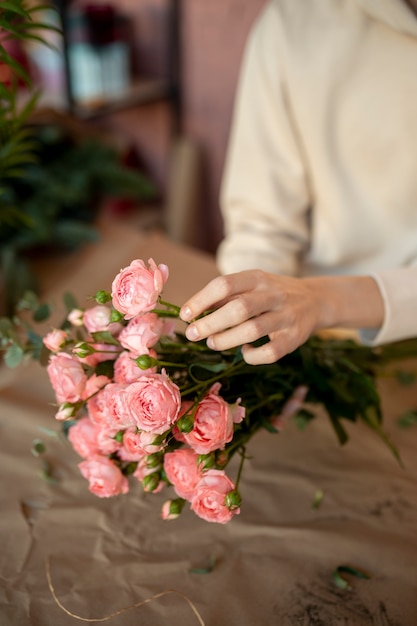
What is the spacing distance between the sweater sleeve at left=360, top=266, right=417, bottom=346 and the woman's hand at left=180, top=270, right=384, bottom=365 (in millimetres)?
94

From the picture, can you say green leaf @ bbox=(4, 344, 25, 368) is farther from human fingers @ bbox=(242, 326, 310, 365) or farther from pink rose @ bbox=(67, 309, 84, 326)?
human fingers @ bbox=(242, 326, 310, 365)

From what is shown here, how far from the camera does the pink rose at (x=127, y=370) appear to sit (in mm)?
522

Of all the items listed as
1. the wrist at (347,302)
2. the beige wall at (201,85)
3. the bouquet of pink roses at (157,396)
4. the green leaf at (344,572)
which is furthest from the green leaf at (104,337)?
the beige wall at (201,85)

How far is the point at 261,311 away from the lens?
0.54 m

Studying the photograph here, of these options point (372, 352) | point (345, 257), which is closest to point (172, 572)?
point (372, 352)

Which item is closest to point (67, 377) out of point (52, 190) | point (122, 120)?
point (52, 190)

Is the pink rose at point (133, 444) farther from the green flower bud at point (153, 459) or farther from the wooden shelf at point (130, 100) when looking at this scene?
the wooden shelf at point (130, 100)

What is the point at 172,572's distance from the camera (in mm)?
595

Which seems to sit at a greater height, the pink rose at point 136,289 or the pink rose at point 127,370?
the pink rose at point 136,289

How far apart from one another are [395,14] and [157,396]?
2.20 feet

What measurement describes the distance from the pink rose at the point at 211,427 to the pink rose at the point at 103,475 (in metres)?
0.11

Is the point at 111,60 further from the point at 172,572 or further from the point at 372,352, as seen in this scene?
the point at 172,572

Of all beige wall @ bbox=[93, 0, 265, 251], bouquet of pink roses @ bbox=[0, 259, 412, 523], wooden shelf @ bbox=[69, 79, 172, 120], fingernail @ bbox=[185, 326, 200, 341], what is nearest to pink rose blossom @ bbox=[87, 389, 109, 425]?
bouquet of pink roses @ bbox=[0, 259, 412, 523]

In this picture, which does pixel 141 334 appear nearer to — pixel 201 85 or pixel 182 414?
pixel 182 414
